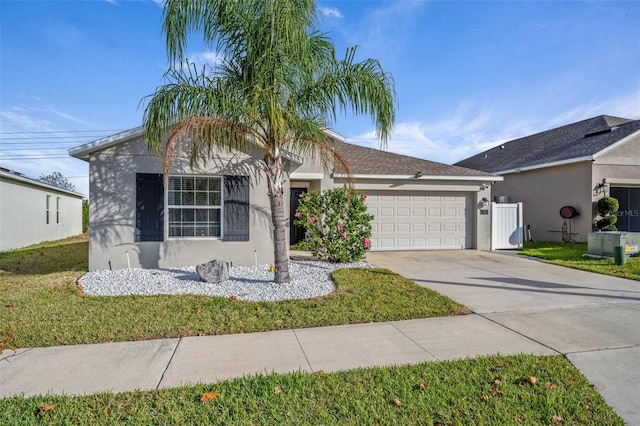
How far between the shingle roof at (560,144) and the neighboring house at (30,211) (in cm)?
2256

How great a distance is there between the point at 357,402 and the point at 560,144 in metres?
19.0

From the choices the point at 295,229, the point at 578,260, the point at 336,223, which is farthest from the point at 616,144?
Answer: the point at 295,229

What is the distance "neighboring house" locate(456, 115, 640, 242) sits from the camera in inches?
537

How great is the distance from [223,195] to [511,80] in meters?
9.85

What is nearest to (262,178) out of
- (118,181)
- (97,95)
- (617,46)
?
(118,181)

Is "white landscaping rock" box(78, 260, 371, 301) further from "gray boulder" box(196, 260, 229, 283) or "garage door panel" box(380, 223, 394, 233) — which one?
"garage door panel" box(380, 223, 394, 233)

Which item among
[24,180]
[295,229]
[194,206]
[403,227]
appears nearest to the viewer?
[194,206]

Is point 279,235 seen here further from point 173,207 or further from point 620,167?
point 620,167

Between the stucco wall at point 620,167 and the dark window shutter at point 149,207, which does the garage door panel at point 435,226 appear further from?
the dark window shutter at point 149,207

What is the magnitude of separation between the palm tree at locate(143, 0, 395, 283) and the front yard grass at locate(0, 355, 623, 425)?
3931 mm

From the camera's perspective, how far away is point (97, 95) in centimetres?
1264

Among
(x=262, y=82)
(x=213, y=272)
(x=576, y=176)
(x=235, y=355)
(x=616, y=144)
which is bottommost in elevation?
(x=235, y=355)

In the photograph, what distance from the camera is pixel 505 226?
13.1m

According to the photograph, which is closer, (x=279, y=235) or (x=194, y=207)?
(x=279, y=235)
